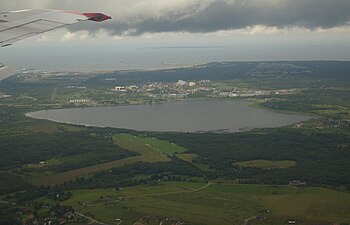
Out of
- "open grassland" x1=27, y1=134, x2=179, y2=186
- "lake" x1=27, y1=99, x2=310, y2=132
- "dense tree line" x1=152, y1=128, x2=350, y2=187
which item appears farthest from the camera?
"lake" x1=27, y1=99, x2=310, y2=132

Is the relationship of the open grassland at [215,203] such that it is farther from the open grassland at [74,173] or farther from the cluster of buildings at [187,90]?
the cluster of buildings at [187,90]

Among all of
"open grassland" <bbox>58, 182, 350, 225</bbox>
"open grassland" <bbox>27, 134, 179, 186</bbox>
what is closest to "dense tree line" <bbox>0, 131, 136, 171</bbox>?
"open grassland" <bbox>27, 134, 179, 186</bbox>

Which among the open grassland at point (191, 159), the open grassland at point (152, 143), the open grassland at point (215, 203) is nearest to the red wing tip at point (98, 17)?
the open grassland at point (215, 203)

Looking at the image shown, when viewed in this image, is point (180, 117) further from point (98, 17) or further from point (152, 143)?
point (98, 17)

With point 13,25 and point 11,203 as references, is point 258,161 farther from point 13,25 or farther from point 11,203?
point 13,25

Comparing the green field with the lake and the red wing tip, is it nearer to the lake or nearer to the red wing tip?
the lake

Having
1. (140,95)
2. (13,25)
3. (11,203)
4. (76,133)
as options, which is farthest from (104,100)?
(13,25)

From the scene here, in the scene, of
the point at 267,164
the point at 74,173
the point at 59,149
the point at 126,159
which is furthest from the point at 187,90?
the point at 74,173
